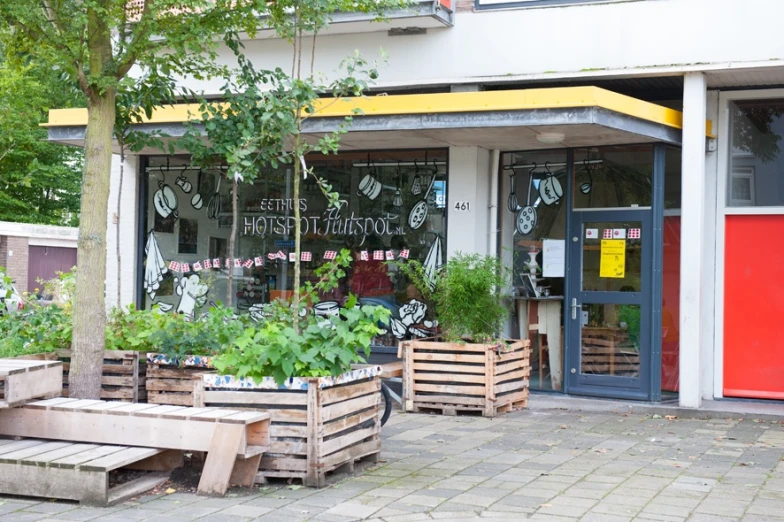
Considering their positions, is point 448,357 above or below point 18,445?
above

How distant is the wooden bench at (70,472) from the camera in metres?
5.64

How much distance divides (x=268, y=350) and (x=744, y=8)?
279 inches

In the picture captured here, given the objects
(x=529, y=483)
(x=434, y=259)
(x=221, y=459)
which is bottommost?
(x=529, y=483)

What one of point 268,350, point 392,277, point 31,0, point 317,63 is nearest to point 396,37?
point 317,63

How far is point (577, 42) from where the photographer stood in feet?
36.1

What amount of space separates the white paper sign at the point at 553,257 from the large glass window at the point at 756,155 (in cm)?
208

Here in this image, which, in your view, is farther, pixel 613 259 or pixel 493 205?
pixel 493 205

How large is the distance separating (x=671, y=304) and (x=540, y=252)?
69.0 inches

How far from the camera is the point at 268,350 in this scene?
630 centimetres

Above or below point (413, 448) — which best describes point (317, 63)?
above

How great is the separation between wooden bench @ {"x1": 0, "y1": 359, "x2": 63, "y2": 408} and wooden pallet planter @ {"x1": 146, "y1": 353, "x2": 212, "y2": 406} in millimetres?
1161

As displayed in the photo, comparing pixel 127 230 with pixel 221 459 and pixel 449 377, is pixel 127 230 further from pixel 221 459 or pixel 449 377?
pixel 221 459

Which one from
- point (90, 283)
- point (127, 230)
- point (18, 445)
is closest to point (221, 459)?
point (18, 445)

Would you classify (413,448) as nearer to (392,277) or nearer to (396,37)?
(392,277)
